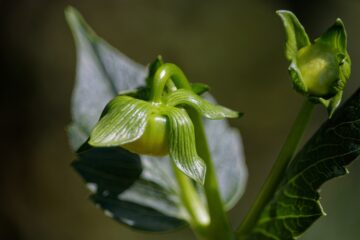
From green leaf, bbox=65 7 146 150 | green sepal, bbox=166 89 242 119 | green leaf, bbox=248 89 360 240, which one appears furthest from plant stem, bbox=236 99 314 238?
green leaf, bbox=65 7 146 150

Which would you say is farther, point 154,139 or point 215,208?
point 215,208

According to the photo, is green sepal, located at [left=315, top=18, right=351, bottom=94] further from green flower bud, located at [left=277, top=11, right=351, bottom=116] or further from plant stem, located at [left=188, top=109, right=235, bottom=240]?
plant stem, located at [left=188, top=109, right=235, bottom=240]

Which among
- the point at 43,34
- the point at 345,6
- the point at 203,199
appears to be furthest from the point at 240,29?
the point at 203,199

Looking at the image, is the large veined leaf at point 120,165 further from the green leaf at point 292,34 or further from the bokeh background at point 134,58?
the bokeh background at point 134,58

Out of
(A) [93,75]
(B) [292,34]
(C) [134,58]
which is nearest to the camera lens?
(B) [292,34]

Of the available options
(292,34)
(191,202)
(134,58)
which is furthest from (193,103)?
A: (134,58)

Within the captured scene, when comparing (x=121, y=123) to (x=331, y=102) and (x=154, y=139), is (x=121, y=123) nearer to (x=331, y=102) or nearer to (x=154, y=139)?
(x=154, y=139)

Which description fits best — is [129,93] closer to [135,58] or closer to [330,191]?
[330,191]
